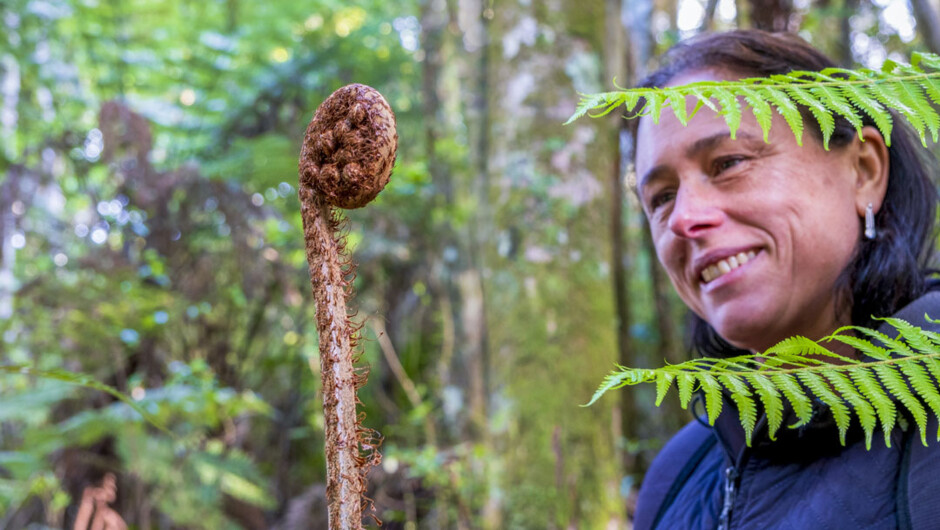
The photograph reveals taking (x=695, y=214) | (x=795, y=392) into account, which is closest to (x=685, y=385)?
(x=795, y=392)

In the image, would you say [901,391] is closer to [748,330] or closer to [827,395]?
[827,395]

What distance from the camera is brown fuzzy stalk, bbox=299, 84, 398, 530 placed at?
767 mm

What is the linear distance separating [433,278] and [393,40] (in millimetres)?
2361

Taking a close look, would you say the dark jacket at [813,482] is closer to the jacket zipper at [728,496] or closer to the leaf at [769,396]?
the jacket zipper at [728,496]

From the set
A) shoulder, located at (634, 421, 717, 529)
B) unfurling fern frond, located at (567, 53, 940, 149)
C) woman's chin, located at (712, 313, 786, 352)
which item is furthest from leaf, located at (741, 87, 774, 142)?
shoulder, located at (634, 421, 717, 529)

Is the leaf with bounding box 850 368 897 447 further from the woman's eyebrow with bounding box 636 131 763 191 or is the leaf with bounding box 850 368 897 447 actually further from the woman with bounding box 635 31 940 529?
the woman's eyebrow with bounding box 636 131 763 191

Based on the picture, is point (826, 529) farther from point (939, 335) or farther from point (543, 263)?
point (543, 263)

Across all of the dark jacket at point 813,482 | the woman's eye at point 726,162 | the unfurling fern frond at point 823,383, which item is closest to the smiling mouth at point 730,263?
the woman's eye at point 726,162

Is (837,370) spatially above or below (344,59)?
below

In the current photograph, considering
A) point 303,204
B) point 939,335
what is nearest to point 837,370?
point 939,335

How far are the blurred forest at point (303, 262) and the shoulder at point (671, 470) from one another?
1434mm

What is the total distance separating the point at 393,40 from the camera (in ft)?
22.3

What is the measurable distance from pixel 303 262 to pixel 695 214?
5.75 metres

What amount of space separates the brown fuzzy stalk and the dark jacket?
723 millimetres
